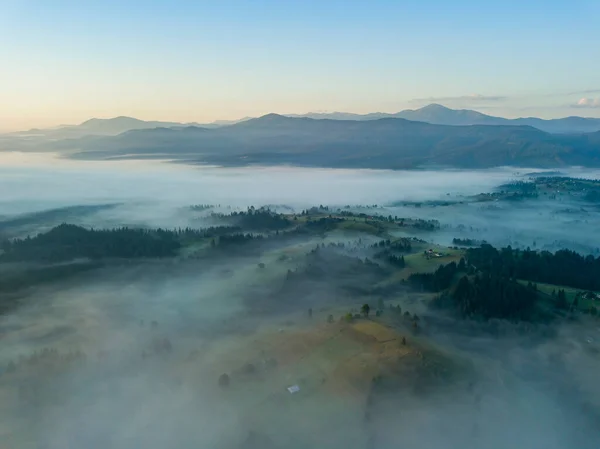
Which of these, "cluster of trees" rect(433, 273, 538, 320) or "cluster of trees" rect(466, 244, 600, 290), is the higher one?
"cluster of trees" rect(433, 273, 538, 320)

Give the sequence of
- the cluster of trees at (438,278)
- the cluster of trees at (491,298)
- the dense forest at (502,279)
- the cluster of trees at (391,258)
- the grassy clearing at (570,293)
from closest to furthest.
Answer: the cluster of trees at (491,298), the dense forest at (502,279), the grassy clearing at (570,293), the cluster of trees at (438,278), the cluster of trees at (391,258)

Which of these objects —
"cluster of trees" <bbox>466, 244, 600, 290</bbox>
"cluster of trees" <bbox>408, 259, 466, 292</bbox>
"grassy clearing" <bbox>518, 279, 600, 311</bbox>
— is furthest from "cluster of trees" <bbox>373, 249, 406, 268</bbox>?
"grassy clearing" <bbox>518, 279, 600, 311</bbox>

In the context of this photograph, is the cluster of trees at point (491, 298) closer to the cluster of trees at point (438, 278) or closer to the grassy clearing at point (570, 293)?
the grassy clearing at point (570, 293)

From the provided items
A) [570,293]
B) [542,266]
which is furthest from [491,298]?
[542,266]

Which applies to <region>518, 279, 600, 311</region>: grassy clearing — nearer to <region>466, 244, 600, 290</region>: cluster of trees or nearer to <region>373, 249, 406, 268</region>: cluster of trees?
<region>466, 244, 600, 290</region>: cluster of trees

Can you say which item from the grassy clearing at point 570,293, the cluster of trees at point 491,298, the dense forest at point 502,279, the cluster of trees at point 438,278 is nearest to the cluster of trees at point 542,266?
the dense forest at point 502,279

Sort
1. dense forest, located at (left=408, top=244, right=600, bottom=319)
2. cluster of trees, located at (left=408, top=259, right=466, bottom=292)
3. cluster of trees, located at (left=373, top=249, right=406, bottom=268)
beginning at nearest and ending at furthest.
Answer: dense forest, located at (left=408, top=244, right=600, bottom=319) < cluster of trees, located at (left=408, top=259, right=466, bottom=292) < cluster of trees, located at (left=373, top=249, right=406, bottom=268)

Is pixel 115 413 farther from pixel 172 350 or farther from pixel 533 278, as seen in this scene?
pixel 533 278

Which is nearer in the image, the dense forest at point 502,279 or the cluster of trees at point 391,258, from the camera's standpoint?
the dense forest at point 502,279

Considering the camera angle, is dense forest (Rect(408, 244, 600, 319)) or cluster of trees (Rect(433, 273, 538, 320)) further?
dense forest (Rect(408, 244, 600, 319))

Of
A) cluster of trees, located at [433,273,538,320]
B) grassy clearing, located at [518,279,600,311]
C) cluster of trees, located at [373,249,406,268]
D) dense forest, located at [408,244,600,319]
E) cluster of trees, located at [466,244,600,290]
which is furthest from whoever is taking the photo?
cluster of trees, located at [373,249,406,268]
